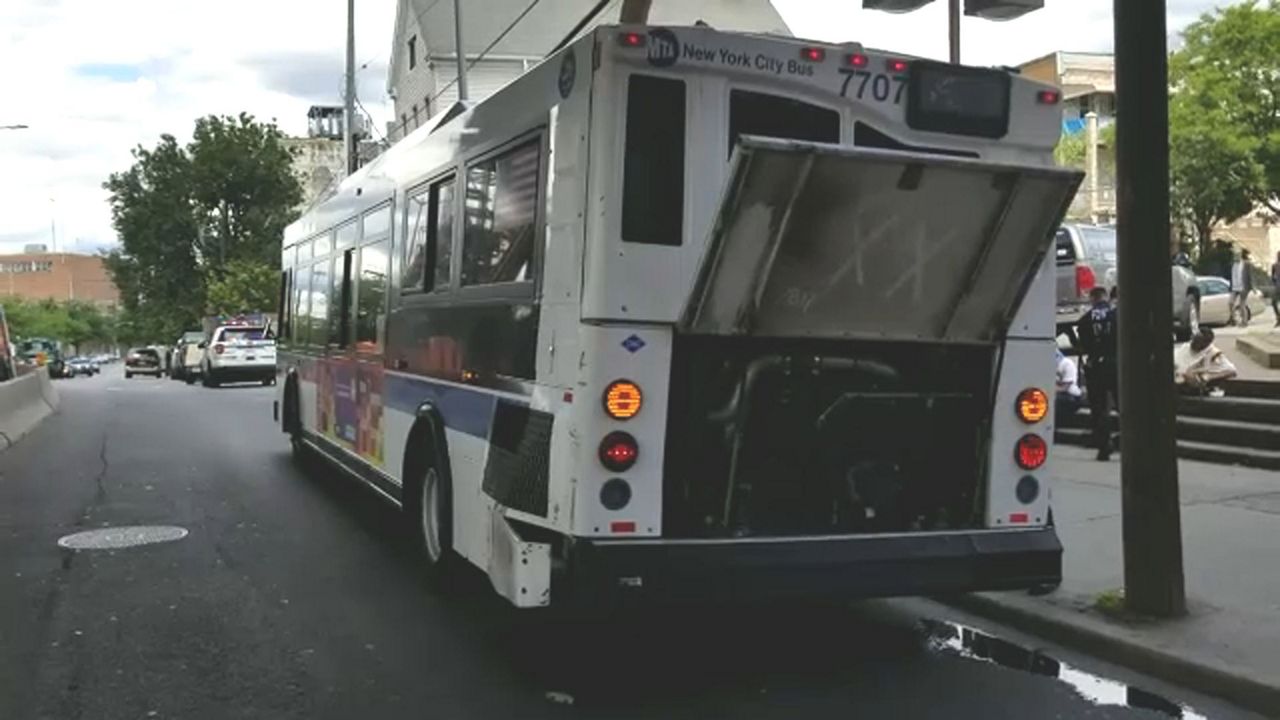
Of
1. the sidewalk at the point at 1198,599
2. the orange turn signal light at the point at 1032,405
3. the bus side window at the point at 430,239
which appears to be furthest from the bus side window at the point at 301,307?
the orange turn signal light at the point at 1032,405

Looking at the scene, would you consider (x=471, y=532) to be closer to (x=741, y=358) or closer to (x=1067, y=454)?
(x=741, y=358)

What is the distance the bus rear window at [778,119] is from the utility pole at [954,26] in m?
8.08

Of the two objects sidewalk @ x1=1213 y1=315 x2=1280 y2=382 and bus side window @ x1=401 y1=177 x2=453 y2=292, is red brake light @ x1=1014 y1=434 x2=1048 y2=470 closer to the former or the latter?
bus side window @ x1=401 y1=177 x2=453 y2=292

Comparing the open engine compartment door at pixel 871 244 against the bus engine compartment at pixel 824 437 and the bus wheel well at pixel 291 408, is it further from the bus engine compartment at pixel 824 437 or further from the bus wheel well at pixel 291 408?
the bus wheel well at pixel 291 408

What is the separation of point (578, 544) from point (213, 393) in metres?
27.1

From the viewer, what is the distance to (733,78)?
528 cm

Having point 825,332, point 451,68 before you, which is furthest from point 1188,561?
point 451,68

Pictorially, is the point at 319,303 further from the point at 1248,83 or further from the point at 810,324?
the point at 1248,83

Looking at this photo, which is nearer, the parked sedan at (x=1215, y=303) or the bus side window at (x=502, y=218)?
the bus side window at (x=502, y=218)

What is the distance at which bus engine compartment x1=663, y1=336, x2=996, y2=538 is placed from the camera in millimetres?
5328

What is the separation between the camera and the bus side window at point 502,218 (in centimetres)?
582

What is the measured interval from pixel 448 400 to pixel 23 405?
1655 cm

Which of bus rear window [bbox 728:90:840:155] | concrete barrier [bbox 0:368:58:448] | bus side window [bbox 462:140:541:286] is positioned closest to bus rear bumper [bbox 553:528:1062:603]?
bus side window [bbox 462:140:541:286]

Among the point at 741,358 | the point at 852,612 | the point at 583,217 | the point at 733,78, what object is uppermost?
the point at 733,78
